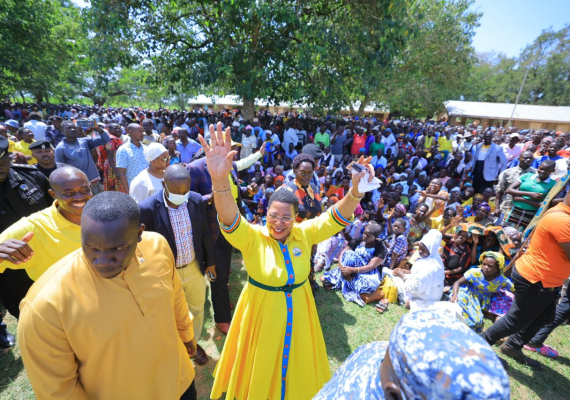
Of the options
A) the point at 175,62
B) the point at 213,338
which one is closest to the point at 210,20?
the point at 175,62

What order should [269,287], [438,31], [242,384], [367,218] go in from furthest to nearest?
[438,31] < [367,218] < [242,384] < [269,287]

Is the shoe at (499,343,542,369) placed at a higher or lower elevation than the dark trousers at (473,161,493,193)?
lower

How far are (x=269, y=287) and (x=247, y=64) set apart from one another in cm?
777

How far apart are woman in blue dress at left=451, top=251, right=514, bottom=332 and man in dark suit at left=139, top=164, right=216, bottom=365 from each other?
11.0 ft

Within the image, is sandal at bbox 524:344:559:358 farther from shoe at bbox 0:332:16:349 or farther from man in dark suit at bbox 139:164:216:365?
shoe at bbox 0:332:16:349

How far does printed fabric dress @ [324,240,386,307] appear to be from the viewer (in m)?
4.08

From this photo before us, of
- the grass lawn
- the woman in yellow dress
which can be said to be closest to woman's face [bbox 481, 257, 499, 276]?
the grass lawn

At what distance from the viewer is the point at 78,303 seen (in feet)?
3.81

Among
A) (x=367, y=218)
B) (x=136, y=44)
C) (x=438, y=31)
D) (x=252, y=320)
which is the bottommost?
(x=367, y=218)

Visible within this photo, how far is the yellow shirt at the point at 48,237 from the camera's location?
5.89 ft

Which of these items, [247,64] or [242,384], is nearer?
[242,384]

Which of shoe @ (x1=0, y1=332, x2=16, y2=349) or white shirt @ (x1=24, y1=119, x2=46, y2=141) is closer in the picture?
shoe @ (x1=0, y1=332, x2=16, y2=349)

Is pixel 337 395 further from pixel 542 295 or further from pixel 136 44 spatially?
pixel 136 44

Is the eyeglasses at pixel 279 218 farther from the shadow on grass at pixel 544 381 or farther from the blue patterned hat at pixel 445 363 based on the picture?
the shadow on grass at pixel 544 381
